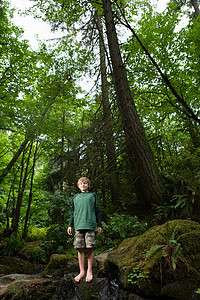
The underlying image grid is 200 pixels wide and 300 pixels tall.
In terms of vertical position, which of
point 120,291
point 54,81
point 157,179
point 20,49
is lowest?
point 120,291

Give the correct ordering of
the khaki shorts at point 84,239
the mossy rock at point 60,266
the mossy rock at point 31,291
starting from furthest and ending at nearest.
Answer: the mossy rock at point 60,266 < the khaki shorts at point 84,239 < the mossy rock at point 31,291

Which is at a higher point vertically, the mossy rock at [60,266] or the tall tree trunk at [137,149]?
the tall tree trunk at [137,149]

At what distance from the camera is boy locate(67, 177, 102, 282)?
2.85m

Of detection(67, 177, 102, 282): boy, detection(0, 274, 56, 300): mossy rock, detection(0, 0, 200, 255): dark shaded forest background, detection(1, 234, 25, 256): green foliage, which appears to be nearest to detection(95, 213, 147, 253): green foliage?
detection(0, 0, 200, 255): dark shaded forest background

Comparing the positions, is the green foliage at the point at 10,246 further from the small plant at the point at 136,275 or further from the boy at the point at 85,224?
the small plant at the point at 136,275

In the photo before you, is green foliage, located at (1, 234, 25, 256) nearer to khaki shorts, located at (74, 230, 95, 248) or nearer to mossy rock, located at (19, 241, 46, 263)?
mossy rock, located at (19, 241, 46, 263)

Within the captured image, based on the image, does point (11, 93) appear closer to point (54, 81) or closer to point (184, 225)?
point (54, 81)

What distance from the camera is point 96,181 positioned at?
17.9 feet

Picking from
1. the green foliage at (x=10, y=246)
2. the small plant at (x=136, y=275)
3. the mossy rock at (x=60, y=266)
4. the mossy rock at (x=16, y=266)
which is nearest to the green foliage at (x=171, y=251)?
the small plant at (x=136, y=275)

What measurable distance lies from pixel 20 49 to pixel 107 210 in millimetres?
7673

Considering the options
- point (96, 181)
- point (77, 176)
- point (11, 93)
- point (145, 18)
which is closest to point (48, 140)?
point (11, 93)

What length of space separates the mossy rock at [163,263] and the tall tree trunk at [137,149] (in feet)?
8.53

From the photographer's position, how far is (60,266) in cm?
365

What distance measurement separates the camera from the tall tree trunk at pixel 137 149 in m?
5.43
